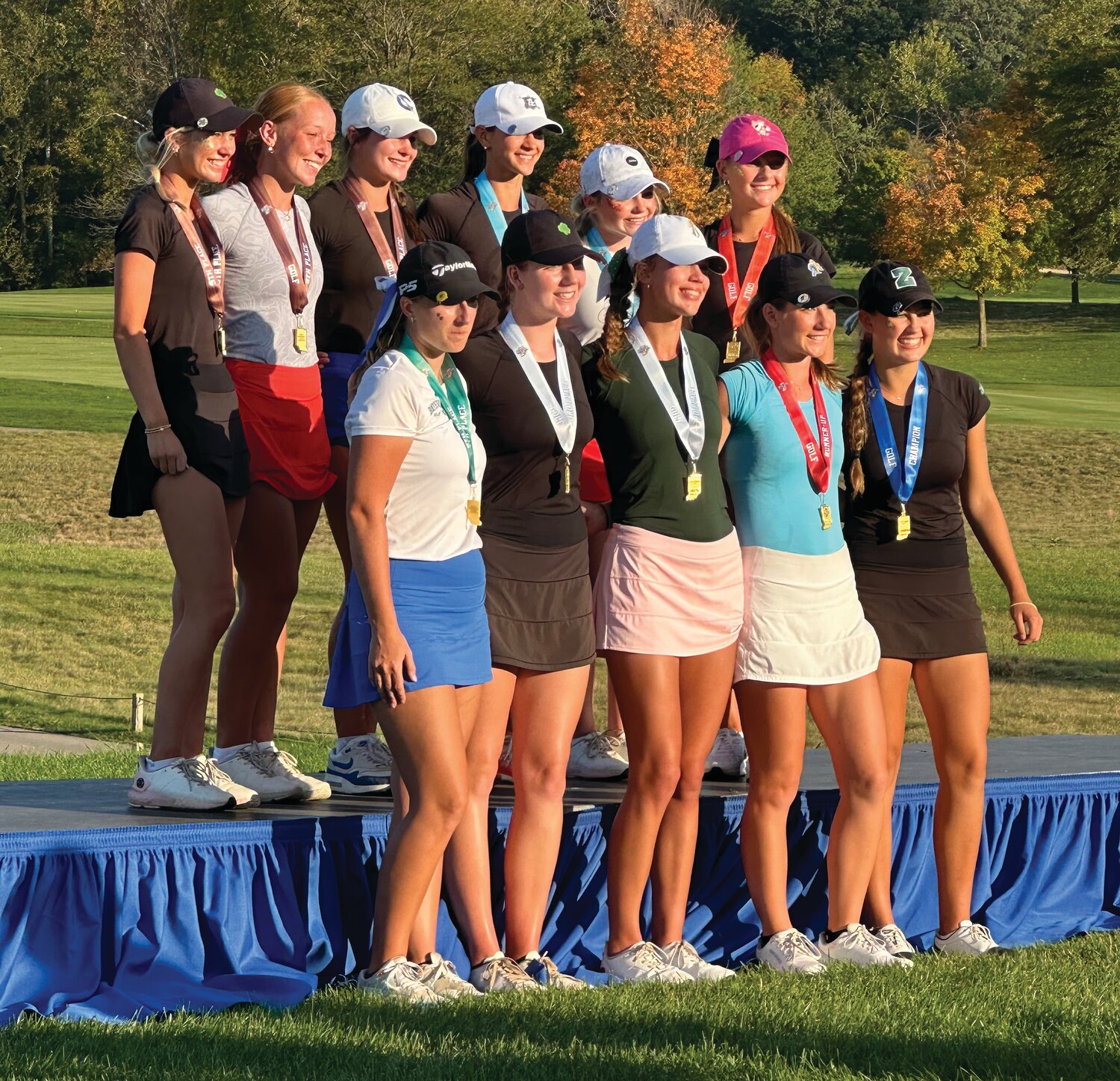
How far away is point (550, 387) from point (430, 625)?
0.71 metres

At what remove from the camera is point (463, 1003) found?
4.52 m

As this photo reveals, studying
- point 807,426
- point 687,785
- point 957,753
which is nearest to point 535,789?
point 687,785

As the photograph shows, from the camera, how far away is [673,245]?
191 inches

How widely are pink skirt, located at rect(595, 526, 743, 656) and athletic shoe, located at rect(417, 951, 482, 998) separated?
3.13ft

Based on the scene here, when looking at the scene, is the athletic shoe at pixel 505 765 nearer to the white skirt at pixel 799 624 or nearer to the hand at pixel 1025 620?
the white skirt at pixel 799 624

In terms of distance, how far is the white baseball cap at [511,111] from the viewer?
5582 millimetres

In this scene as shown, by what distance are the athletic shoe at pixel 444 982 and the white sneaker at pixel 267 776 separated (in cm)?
95

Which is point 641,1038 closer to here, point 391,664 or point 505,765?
point 391,664

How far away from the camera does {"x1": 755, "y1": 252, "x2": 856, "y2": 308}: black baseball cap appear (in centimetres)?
500

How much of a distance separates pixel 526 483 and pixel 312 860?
1.24m

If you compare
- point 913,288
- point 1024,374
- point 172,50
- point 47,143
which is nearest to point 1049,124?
point 1024,374

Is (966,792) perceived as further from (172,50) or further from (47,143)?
(47,143)

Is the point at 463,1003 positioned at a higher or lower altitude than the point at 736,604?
lower

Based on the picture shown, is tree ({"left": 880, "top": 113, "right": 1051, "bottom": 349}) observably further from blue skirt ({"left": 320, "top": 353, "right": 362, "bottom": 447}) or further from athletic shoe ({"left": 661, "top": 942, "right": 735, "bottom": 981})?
athletic shoe ({"left": 661, "top": 942, "right": 735, "bottom": 981})
